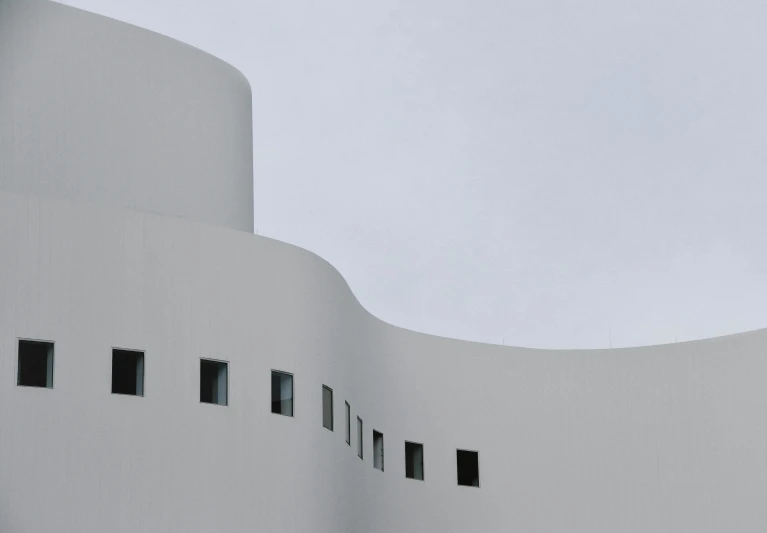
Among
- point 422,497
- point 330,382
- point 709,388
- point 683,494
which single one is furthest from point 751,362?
point 330,382

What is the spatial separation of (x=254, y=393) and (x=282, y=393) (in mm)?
670

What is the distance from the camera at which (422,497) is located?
1098 inches

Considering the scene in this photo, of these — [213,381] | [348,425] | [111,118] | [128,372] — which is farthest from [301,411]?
[111,118]

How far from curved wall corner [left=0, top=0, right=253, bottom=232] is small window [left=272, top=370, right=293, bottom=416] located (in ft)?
13.5

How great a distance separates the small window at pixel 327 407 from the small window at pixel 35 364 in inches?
203

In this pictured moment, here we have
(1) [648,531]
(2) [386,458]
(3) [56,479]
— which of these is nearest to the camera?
(3) [56,479]

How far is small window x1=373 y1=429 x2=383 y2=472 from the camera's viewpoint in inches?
1042

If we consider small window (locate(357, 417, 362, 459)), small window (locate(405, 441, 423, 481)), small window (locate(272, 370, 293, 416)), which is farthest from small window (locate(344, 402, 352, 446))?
small window (locate(405, 441, 423, 481))

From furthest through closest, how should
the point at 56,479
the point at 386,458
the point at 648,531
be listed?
the point at 648,531 → the point at 386,458 → the point at 56,479

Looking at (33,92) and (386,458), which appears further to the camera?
(386,458)

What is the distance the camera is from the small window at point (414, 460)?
2786 centimetres

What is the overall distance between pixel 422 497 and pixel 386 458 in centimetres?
159

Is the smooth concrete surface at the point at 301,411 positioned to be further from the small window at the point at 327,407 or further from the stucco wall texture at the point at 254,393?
the small window at the point at 327,407

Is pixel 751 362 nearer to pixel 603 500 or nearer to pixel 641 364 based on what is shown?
pixel 641 364
